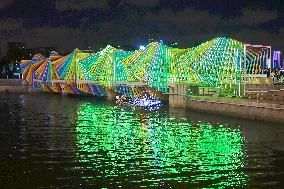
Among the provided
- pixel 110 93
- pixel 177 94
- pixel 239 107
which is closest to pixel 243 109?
pixel 239 107

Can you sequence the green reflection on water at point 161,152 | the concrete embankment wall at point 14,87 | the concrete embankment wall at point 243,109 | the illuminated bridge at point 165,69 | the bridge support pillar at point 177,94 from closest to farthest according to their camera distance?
the green reflection on water at point 161,152 → the concrete embankment wall at point 243,109 → the illuminated bridge at point 165,69 → the bridge support pillar at point 177,94 → the concrete embankment wall at point 14,87

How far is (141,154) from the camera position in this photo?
669 inches

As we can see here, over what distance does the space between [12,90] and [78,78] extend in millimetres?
17167

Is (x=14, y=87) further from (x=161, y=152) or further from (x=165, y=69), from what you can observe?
(x=161, y=152)

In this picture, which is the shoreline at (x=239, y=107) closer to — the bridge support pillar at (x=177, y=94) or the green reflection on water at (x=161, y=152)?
the bridge support pillar at (x=177, y=94)

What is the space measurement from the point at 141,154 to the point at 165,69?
969 inches

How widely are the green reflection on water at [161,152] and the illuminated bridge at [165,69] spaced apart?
8.86 meters

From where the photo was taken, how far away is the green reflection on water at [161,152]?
13367mm

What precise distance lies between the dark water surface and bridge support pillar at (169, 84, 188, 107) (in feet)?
27.1

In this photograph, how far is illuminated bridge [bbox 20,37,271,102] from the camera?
121 feet

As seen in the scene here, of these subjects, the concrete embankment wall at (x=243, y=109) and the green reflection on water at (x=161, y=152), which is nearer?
the green reflection on water at (x=161, y=152)

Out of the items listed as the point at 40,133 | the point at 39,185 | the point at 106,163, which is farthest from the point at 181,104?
the point at 39,185

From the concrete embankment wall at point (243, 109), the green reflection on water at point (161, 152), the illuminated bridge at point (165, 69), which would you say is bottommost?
the green reflection on water at point (161, 152)

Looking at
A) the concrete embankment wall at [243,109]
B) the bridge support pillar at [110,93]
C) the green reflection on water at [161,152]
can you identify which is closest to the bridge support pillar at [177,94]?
the concrete embankment wall at [243,109]
